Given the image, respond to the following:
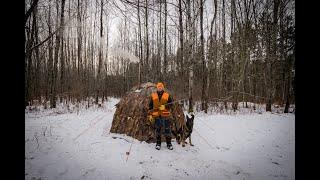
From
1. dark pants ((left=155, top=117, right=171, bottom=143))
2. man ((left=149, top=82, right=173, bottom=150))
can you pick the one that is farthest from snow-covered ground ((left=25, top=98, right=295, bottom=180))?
man ((left=149, top=82, right=173, bottom=150))

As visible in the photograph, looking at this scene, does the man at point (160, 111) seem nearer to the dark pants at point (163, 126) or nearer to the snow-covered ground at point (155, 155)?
the dark pants at point (163, 126)

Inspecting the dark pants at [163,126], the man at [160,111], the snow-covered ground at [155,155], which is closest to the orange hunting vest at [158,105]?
the man at [160,111]

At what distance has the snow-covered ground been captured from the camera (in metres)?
5.59

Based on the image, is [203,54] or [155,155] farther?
[203,54]

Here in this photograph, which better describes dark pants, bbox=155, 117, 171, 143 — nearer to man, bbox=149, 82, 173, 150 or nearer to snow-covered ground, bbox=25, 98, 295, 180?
man, bbox=149, 82, 173, 150

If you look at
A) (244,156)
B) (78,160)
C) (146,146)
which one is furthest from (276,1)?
(78,160)

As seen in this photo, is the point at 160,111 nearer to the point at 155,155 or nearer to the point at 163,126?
the point at 163,126

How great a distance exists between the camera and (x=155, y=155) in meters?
6.82

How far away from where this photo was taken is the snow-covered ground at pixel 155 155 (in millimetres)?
5586

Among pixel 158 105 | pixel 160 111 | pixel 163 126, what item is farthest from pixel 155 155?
pixel 158 105

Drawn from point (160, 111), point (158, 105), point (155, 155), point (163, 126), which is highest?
point (158, 105)
